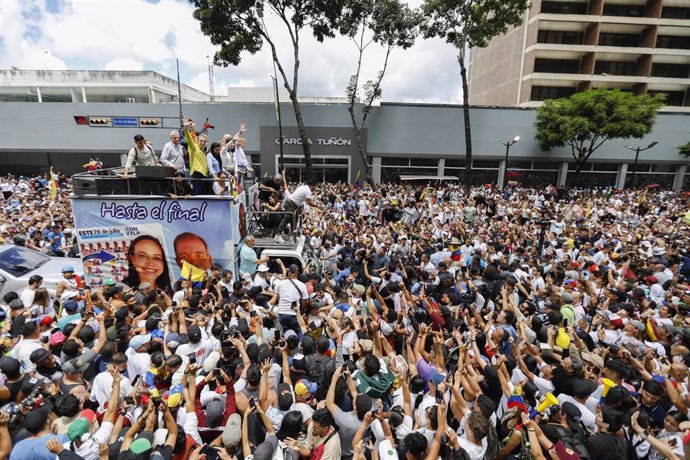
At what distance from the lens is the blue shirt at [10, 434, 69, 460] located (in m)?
2.86

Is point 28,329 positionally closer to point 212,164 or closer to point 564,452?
point 212,164

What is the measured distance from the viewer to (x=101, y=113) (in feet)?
81.5

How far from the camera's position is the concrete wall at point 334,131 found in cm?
2509

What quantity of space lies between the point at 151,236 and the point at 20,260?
319cm

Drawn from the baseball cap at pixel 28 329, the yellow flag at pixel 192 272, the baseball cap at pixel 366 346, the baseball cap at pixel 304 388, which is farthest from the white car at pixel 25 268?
the baseball cap at pixel 366 346

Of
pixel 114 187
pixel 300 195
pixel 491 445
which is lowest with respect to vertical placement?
pixel 491 445

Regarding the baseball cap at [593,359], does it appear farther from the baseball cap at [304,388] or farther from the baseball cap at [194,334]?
the baseball cap at [194,334]

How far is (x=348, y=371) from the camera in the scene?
380 centimetres

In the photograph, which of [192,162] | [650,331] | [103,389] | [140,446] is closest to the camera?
[140,446]

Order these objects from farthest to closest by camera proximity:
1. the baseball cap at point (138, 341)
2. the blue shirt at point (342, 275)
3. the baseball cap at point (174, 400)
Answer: the blue shirt at point (342, 275) < the baseball cap at point (138, 341) < the baseball cap at point (174, 400)

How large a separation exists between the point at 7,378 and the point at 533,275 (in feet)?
27.6

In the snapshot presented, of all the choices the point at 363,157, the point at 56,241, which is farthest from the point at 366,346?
the point at 363,157

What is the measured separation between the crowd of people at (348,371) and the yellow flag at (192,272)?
1.95 feet

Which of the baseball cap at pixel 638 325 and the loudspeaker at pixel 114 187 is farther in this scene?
the loudspeaker at pixel 114 187
